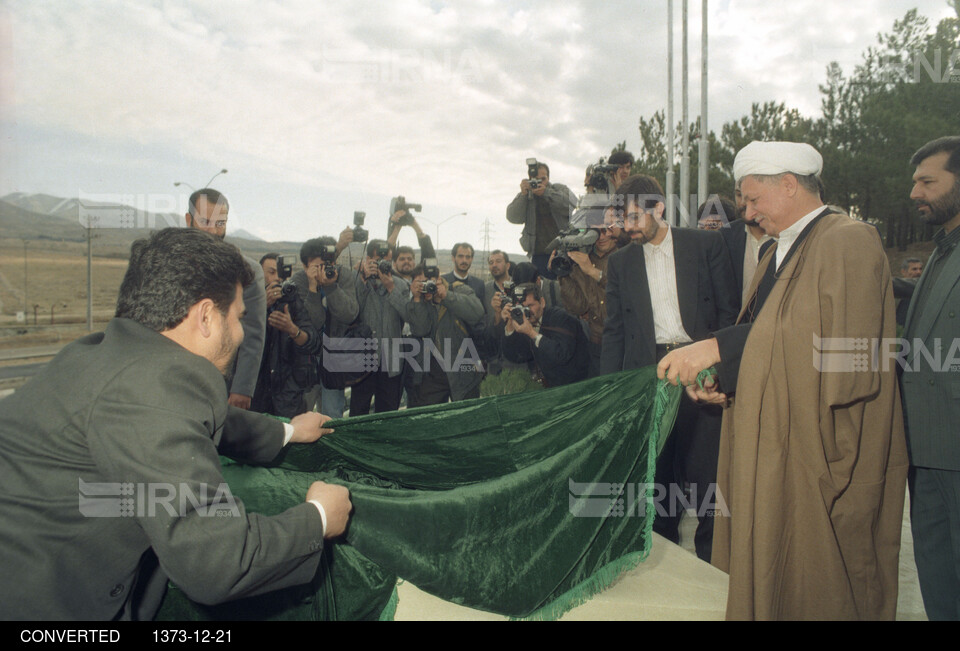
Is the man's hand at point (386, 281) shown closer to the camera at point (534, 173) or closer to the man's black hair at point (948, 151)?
the camera at point (534, 173)

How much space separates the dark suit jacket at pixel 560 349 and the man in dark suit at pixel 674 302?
3.26 ft

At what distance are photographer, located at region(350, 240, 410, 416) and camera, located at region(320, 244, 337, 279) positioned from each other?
0.54 m

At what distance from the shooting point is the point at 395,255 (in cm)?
610

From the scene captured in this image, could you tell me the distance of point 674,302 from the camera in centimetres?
320

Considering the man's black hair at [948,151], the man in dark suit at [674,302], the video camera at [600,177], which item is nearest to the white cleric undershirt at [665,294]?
the man in dark suit at [674,302]

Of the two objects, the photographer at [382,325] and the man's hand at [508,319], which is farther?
the photographer at [382,325]

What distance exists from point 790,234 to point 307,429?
1.82 metres

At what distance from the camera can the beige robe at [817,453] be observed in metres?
1.83

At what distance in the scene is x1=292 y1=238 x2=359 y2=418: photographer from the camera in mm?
4664

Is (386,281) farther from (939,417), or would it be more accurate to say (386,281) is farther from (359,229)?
(939,417)

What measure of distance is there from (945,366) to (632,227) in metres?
1.47

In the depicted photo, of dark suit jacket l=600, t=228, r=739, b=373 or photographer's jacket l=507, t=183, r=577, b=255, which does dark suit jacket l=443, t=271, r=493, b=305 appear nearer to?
photographer's jacket l=507, t=183, r=577, b=255
